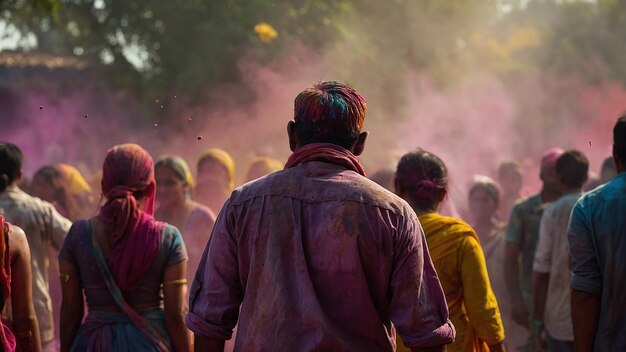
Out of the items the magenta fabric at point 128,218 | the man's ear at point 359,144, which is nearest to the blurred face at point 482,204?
the magenta fabric at point 128,218

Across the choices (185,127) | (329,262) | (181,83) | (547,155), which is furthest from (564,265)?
(181,83)

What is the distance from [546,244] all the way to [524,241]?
1.07 meters

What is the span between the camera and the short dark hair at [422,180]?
16.3 feet

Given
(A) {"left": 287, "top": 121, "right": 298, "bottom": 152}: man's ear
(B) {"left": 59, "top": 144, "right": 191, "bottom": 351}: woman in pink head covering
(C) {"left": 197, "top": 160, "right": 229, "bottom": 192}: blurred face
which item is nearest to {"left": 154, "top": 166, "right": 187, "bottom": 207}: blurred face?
(C) {"left": 197, "top": 160, "right": 229, "bottom": 192}: blurred face

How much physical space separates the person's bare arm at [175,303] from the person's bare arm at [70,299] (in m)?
0.45

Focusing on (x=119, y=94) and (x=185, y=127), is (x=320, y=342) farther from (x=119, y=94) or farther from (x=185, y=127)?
(x=119, y=94)

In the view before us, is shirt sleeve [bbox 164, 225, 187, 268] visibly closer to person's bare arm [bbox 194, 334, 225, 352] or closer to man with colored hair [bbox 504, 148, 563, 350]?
person's bare arm [bbox 194, 334, 225, 352]

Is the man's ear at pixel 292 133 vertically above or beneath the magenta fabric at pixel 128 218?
above

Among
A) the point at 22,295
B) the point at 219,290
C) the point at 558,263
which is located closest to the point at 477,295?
the point at 219,290

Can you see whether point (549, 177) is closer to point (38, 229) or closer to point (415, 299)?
point (38, 229)

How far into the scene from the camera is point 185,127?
1916 centimetres

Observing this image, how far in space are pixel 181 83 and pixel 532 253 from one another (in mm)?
14005

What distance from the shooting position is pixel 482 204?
30.0 feet

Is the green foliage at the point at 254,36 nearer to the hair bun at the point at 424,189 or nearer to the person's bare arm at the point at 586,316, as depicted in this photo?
the hair bun at the point at 424,189
